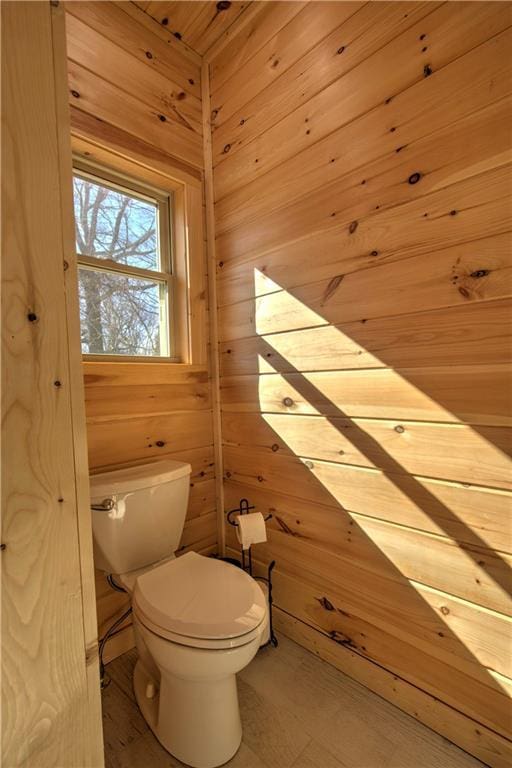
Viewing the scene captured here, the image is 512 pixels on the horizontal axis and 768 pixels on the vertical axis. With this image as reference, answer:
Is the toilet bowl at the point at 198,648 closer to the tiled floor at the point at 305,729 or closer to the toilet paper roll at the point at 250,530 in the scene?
the tiled floor at the point at 305,729

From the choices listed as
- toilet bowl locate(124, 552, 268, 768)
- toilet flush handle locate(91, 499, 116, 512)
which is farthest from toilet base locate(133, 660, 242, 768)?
toilet flush handle locate(91, 499, 116, 512)

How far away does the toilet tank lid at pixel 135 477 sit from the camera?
1.22 meters

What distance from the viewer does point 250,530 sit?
142 cm

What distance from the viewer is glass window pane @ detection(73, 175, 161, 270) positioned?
149 centimetres

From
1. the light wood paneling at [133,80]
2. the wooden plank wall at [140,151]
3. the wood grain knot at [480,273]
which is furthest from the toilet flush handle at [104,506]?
the light wood paneling at [133,80]

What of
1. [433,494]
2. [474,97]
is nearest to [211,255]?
[474,97]

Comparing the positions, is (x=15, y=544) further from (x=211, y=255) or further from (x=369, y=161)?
(x=211, y=255)

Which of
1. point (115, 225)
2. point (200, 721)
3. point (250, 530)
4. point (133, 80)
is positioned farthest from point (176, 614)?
point (133, 80)

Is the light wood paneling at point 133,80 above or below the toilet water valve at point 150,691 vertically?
above

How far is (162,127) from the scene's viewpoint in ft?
5.38

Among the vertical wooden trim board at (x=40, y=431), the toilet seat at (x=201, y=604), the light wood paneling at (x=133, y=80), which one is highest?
the light wood paneling at (x=133, y=80)

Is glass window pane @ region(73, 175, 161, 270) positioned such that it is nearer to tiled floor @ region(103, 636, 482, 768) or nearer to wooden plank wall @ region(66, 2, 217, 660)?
wooden plank wall @ region(66, 2, 217, 660)

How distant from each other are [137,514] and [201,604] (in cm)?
41

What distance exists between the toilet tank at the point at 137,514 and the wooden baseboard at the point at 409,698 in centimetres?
67
